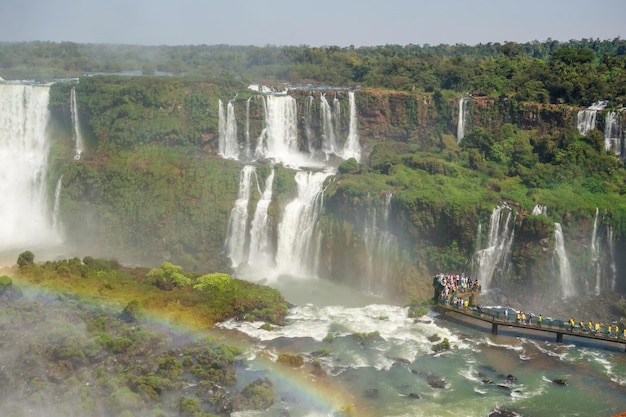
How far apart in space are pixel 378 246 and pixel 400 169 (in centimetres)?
548

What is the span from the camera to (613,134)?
41.8 m

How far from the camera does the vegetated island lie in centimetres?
2242

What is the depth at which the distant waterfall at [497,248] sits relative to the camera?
35.4 meters

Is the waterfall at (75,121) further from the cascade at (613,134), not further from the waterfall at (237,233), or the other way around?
the cascade at (613,134)

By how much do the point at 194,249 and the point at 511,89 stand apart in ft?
78.1

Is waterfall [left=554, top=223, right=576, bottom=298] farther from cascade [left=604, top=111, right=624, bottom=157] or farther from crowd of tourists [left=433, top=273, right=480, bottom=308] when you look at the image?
cascade [left=604, top=111, right=624, bottom=157]

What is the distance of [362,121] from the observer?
5003 centimetres

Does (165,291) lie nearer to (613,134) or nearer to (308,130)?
(308,130)

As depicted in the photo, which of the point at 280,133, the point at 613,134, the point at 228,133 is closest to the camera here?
the point at 613,134

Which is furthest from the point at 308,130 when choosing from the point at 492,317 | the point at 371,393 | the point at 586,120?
the point at 371,393

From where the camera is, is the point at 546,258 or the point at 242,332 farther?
the point at 546,258

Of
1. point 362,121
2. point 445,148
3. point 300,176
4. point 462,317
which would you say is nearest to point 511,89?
point 445,148

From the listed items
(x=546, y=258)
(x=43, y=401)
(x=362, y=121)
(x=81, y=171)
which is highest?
(x=362, y=121)

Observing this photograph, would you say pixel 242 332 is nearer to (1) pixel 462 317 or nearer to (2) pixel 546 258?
(1) pixel 462 317
